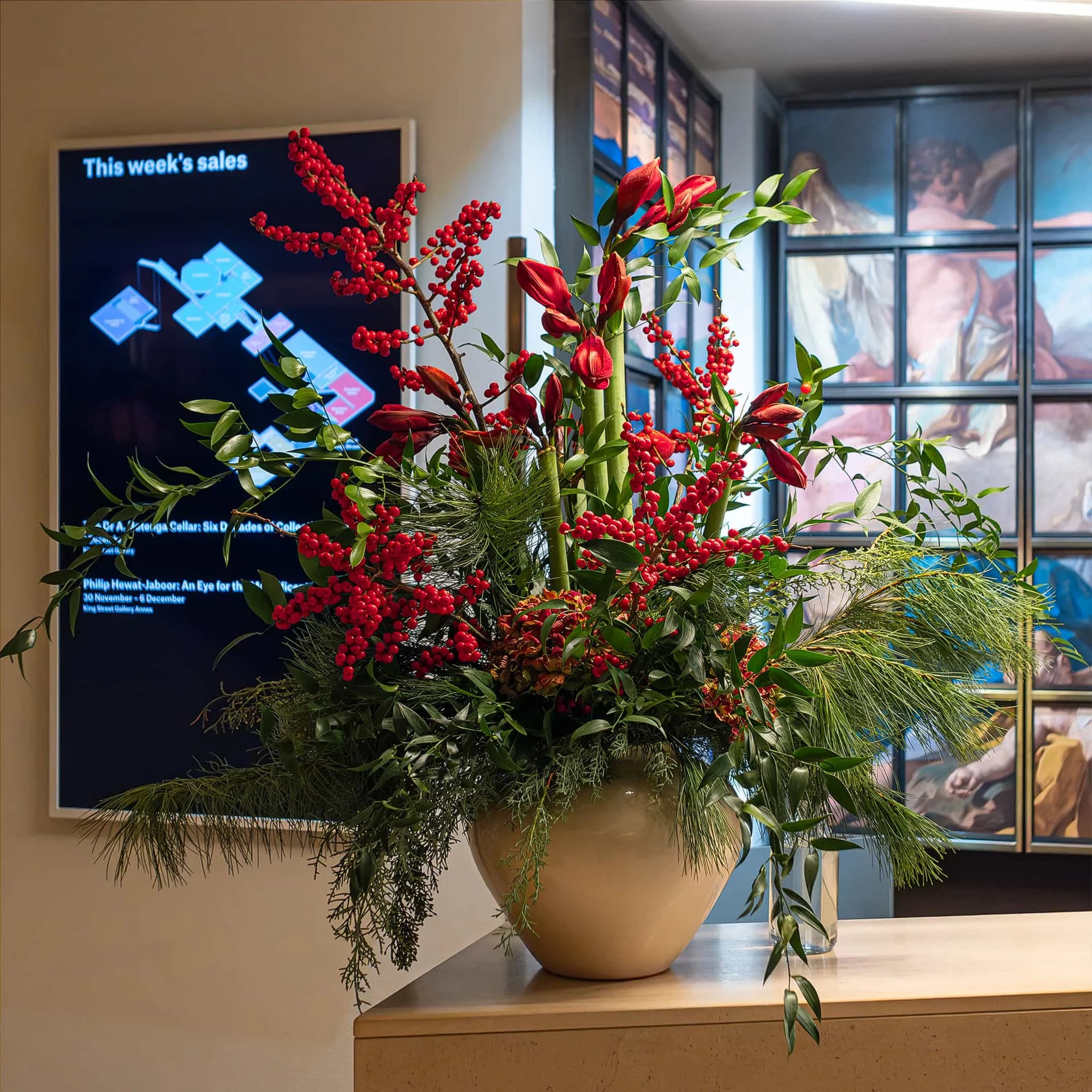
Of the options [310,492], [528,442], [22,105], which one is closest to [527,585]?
[528,442]

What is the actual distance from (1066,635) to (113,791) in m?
2.37

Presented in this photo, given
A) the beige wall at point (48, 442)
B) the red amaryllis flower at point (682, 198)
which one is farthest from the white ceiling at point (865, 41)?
the red amaryllis flower at point (682, 198)

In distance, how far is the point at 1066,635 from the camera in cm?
318

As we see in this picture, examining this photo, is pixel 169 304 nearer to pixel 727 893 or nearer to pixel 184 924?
pixel 184 924

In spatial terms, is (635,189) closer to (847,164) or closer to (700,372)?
(700,372)

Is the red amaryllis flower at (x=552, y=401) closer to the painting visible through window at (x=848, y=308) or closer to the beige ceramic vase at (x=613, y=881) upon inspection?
the beige ceramic vase at (x=613, y=881)

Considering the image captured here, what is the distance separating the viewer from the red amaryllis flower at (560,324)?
0.80 m

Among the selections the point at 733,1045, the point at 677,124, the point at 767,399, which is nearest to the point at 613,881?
the point at 733,1045

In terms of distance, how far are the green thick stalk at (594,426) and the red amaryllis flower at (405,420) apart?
103 mm

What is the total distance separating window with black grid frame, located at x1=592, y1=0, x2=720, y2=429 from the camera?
7.65 feet

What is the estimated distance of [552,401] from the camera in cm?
82

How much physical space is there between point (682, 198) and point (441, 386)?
0.21m

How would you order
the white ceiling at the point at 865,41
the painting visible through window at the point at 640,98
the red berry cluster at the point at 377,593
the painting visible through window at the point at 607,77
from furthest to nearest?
the white ceiling at the point at 865,41 < the painting visible through window at the point at 640,98 < the painting visible through window at the point at 607,77 < the red berry cluster at the point at 377,593

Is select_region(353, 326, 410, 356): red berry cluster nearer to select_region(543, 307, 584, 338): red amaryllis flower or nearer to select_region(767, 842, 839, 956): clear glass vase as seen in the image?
select_region(543, 307, 584, 338): red amaryllis flower
